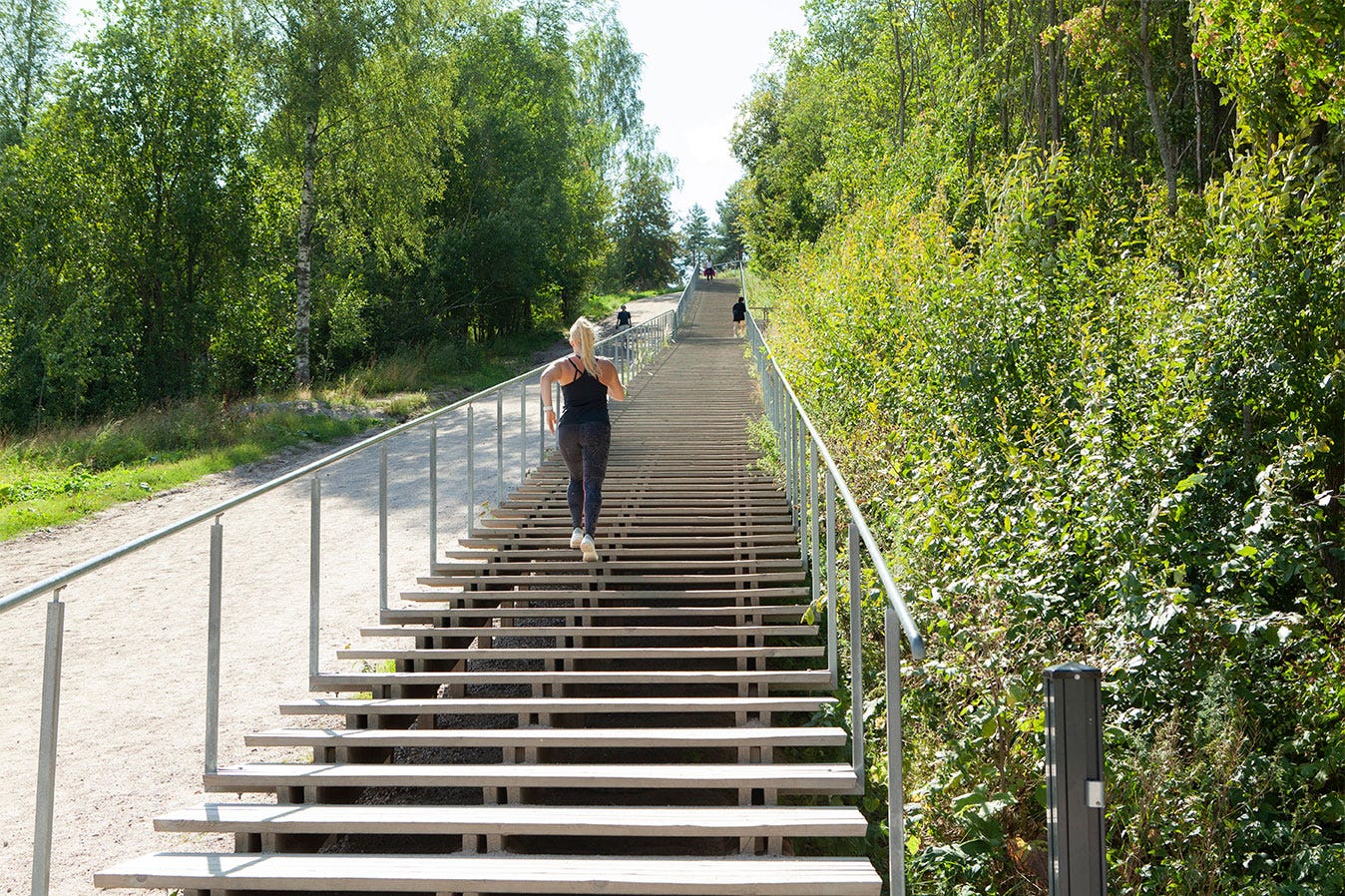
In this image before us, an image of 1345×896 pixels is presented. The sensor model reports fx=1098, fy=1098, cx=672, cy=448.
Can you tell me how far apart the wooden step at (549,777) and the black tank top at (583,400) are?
3265mm

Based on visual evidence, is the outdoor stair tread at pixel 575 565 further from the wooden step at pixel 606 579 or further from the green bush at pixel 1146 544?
the green bush at pixel 1146 544

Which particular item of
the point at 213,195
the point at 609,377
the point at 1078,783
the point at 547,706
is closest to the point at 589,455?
the point at 609,377

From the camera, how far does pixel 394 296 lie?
1225 inches

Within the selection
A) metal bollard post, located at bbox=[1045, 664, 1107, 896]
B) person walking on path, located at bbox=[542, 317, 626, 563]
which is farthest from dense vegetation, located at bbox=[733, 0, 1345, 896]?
person walking on path, located at bbox=[542, 317, 626, 563]

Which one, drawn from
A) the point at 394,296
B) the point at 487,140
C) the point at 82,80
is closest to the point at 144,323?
the point at 82,80

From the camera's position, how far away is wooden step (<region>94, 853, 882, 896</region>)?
3604 millimetres

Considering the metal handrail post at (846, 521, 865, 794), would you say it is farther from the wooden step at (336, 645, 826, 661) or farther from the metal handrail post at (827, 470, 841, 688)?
the wooden step at (336, 645, 826, 661)

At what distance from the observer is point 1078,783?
2828 millimetres

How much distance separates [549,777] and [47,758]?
1770 millimetres

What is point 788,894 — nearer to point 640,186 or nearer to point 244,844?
point 244,844

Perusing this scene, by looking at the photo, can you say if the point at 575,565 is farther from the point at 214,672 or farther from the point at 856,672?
the point at 856,672

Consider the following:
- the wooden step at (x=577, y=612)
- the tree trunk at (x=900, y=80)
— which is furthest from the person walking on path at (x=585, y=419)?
the tree trunk at (x=900, y=80)

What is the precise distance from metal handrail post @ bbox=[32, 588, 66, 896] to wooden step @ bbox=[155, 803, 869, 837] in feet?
2.42

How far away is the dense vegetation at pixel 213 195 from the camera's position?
70.2 ft
